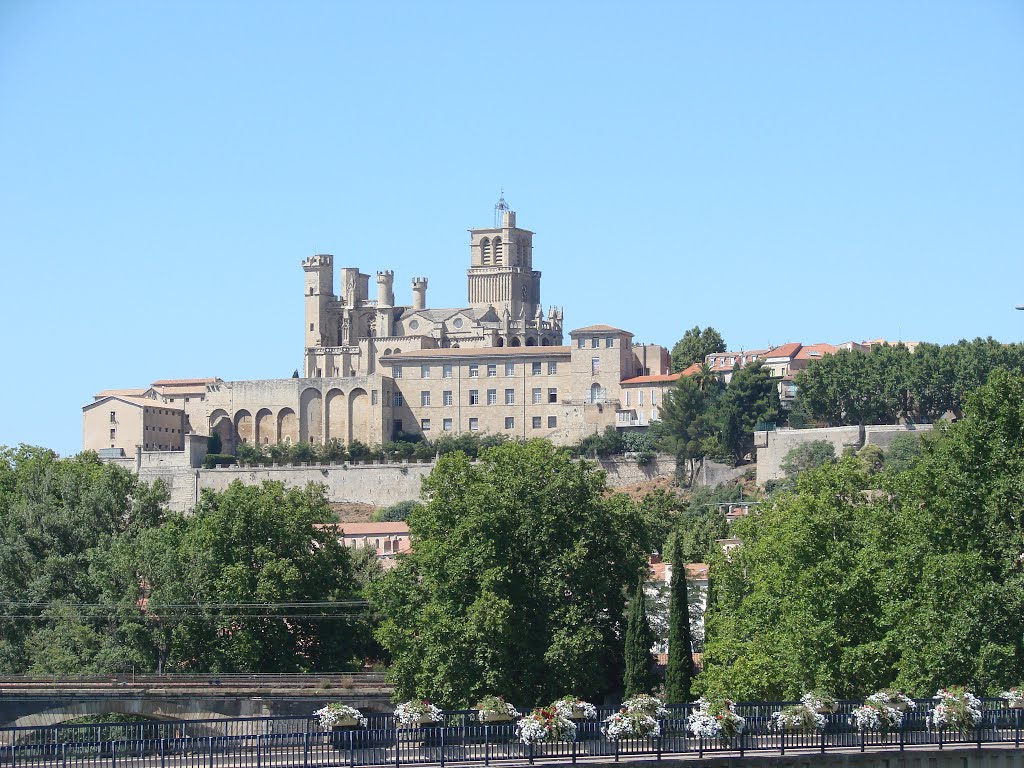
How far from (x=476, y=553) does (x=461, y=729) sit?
17990mm

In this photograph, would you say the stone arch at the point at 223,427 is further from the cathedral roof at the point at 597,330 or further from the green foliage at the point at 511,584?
the green foliage at the point at 511,584

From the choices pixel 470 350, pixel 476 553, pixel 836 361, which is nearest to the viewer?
pixel 476 553

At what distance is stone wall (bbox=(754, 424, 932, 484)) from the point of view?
371ft

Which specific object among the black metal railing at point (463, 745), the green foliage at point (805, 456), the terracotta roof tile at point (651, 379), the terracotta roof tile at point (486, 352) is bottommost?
the black metal railing at point (463, 745)

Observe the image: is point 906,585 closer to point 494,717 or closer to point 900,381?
point 494,717

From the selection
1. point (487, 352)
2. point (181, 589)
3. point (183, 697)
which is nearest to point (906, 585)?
point (183, 697)

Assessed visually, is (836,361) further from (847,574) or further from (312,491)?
(847,574)

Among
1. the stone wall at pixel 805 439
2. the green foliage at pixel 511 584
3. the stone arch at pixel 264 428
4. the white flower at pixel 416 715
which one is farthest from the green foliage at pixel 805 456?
the white flower at pixel 416 715

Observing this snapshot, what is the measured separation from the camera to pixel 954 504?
4875cm

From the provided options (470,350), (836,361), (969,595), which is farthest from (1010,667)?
(470,350)

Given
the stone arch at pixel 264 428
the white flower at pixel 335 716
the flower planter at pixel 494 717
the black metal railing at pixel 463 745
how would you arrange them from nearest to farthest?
the black metal railing at pixel 463 745 → the white flower at pixel 335 716 → the flower planter at pixel 494 717 → the stone arch at pixel 264 428

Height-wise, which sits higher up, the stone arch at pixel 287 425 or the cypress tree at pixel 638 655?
the stone arch at pixel 287 425

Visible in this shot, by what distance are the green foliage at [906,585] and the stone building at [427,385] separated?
75.8m

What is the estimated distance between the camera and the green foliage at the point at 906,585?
46.6 m
